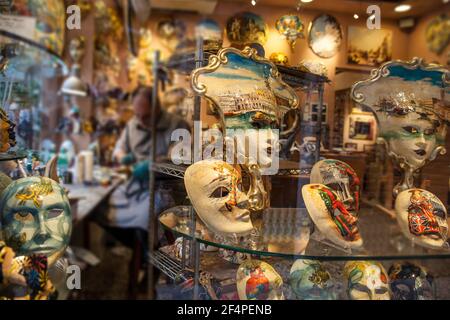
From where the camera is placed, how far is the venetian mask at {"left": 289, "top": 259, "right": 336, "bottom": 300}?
1.00 meters

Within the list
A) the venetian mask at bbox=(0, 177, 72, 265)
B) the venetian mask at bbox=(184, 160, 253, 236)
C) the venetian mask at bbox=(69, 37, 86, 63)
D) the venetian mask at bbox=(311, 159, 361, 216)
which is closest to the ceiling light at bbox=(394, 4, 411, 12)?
the venetian mask at bbox=(311, 159, 361, 216)

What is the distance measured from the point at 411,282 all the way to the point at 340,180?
1.12 ft

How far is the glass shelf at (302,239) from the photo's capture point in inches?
37.8

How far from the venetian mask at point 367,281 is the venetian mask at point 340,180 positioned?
14cm

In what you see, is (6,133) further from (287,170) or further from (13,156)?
(287,170)

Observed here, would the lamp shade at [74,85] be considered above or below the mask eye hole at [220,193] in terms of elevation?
above

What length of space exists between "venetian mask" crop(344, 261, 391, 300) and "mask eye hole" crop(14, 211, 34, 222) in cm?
80

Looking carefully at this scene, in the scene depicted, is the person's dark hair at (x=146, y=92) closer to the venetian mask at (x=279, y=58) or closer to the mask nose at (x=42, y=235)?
the venetian mask at (x=279, y=58)

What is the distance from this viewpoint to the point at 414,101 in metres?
1.08

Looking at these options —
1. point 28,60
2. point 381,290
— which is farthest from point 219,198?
point 28,60

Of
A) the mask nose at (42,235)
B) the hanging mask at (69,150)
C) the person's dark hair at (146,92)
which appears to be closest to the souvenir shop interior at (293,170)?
the mask nose at (42,235)

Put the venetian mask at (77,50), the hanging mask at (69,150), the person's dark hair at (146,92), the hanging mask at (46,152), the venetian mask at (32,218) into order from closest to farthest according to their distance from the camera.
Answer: the venetian mask at (32,218) → the hanging mask at (46,152) → the venetian mask at (77,50) → the hanging mask at (69,150) → the person's dark hair at (146,92)

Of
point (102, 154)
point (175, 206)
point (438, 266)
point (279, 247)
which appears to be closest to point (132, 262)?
point (102, 154)
